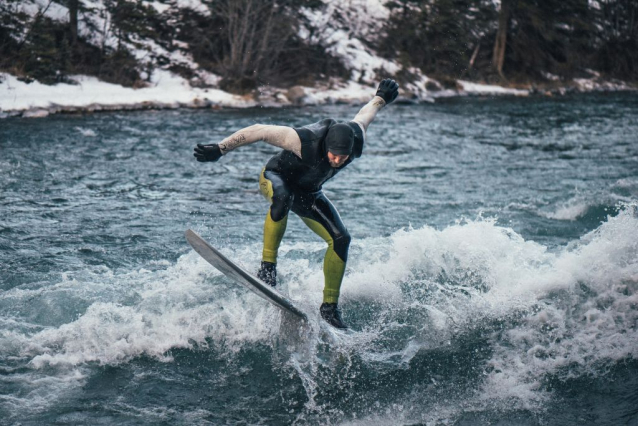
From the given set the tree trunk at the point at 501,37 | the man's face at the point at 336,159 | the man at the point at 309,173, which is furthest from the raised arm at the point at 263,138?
the tree trunk at the point at 501,37

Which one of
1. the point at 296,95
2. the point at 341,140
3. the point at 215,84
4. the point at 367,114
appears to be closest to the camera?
the point at 341,140

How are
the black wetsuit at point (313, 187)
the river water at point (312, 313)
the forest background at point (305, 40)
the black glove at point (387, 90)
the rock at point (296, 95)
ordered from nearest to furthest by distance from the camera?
the river water at point (312, 313)
the black wetsuit at point (313, 187)
the black glove at point (387, 90)
the forest background at point (305, 40)
the rock at point (296, 95)

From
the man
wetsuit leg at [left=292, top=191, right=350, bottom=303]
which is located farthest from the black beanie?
wetsuit leg at [left=292, top=191, right=350, bottom=303]

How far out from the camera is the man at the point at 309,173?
18.0ft

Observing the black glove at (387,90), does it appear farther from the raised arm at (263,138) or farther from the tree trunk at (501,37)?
the tree trunk at (501,37)

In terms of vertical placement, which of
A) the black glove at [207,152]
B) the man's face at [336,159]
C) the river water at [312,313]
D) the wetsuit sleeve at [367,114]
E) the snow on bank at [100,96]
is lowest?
the river water at [312,313]

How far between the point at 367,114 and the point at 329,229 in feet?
3.59

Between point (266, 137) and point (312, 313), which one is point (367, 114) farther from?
point (312, 313)

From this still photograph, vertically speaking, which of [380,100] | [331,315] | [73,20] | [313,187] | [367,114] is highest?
[73,20]

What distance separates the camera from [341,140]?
212 inches

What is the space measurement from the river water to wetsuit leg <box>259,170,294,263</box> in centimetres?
64

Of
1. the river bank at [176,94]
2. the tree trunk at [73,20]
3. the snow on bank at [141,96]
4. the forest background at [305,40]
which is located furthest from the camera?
the tree trunk at [73,20]

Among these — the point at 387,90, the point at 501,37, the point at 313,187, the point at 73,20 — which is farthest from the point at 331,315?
the point at 501,37

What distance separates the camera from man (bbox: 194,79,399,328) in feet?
18.0
